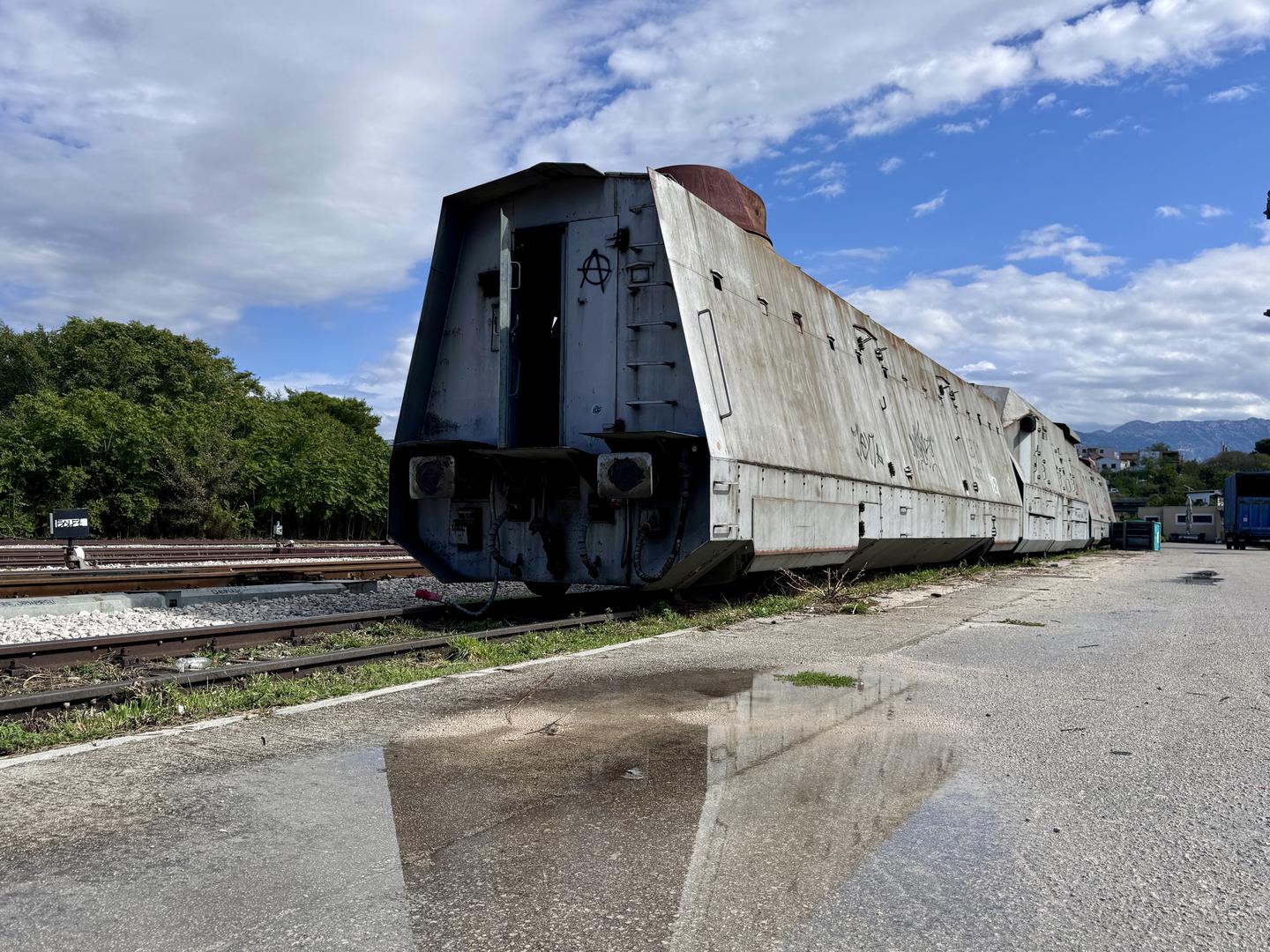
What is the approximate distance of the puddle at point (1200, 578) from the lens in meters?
15.8

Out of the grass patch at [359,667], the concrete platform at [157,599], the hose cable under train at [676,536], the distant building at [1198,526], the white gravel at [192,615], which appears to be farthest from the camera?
the distant building at [1198,526]

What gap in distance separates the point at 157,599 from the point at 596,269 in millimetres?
5534

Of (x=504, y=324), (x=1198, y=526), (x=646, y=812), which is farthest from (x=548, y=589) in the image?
(x=1198, y=526)

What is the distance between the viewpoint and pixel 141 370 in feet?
148

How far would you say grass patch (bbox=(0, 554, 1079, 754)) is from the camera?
445 cm

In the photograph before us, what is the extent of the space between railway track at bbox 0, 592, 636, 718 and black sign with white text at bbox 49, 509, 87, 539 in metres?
6.51

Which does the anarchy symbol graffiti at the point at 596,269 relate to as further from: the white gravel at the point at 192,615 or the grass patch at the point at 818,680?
the grass patch at the point at 818,680

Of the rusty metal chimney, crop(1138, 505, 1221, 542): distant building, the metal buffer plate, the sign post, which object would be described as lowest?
crop(1138, 505, 1221, 542): distant building

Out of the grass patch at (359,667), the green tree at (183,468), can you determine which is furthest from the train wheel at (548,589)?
the green tree at (183,468)

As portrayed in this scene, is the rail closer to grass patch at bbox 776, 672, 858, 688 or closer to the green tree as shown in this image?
grass patch at bbox 776, 672, 858, 688

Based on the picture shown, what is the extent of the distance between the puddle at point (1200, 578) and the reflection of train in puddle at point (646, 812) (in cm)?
1343

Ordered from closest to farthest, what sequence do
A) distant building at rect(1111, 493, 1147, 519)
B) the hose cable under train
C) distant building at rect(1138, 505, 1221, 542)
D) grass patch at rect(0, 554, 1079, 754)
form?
grass patch at rect(0, 554, 1079, 754) < the hose cable under train < distant building at rect(1111, 493, 1147, 519) < distant building at rect(1138, 505, 1221, 542)

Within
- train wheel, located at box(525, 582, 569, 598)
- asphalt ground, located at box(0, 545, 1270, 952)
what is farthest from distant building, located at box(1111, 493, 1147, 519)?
asphalt ground, located at box(0, 545, 1270, 952)

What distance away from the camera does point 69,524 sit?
12.3m
